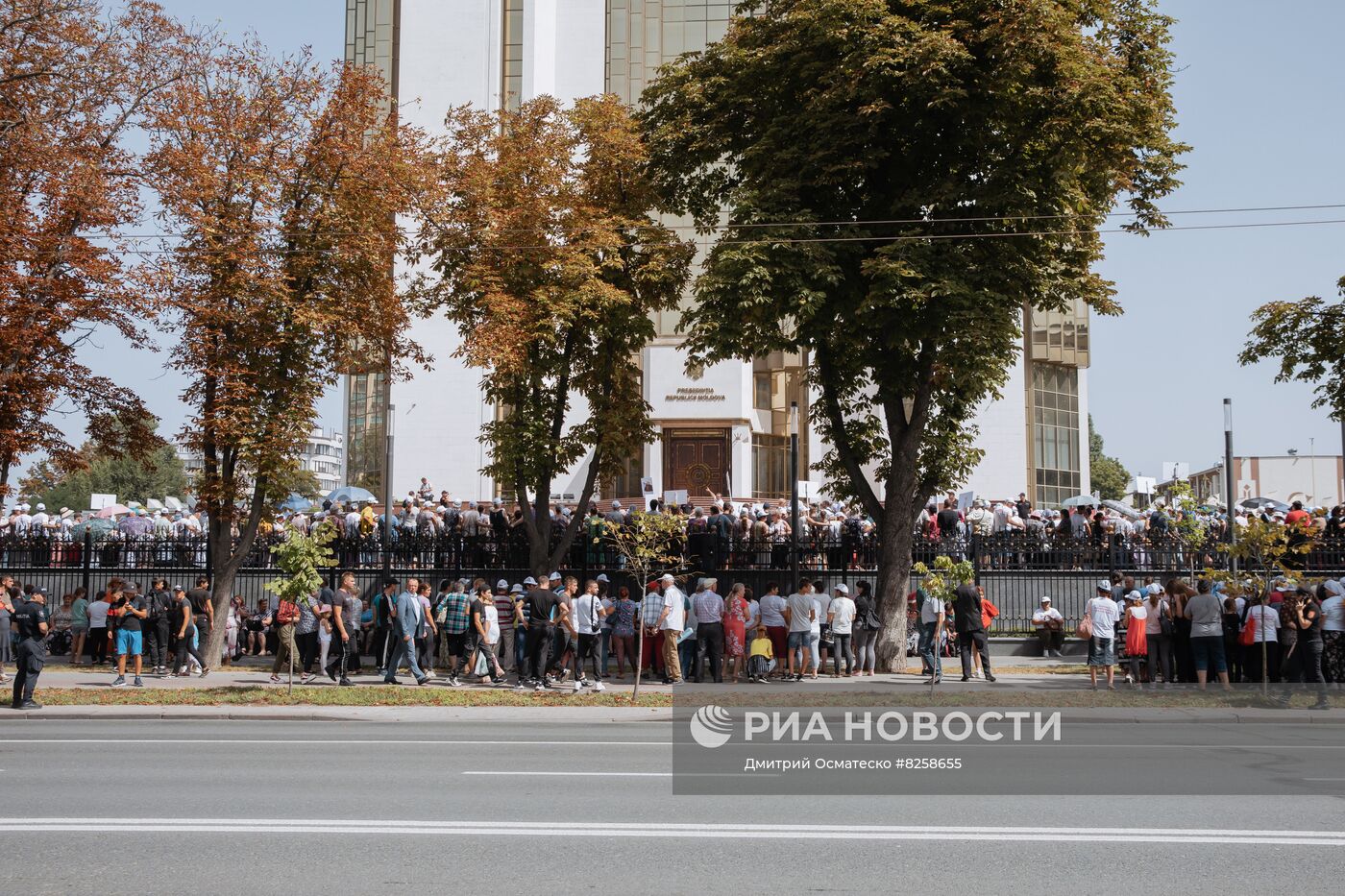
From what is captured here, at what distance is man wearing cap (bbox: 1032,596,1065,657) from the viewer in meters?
24.7

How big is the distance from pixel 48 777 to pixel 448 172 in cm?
1592

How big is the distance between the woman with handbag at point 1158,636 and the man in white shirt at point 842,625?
525cm

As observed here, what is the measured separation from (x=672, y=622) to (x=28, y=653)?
10155 mm

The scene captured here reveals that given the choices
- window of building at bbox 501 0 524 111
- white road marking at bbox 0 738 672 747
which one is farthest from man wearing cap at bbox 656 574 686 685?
window of building at bbox 501 0 524 111

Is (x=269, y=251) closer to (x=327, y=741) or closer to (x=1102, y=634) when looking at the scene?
(x=327, y=741)

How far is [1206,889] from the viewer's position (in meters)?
6.93

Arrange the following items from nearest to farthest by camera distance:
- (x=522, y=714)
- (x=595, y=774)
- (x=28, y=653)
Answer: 1. (x=595, y=774)
2. (x=28, y=653)
3. (x=522, y=714)

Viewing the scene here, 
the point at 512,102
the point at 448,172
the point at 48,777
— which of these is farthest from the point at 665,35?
the point at 48,777

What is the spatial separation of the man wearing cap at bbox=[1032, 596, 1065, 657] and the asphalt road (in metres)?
11.9

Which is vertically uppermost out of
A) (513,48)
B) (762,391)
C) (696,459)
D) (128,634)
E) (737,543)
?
(513,48)

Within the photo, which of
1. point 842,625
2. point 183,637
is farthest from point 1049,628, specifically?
point 183,637

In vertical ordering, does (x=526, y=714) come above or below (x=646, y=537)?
below

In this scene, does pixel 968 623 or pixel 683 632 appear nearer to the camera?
pixel 968 623

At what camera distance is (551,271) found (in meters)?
22.9
